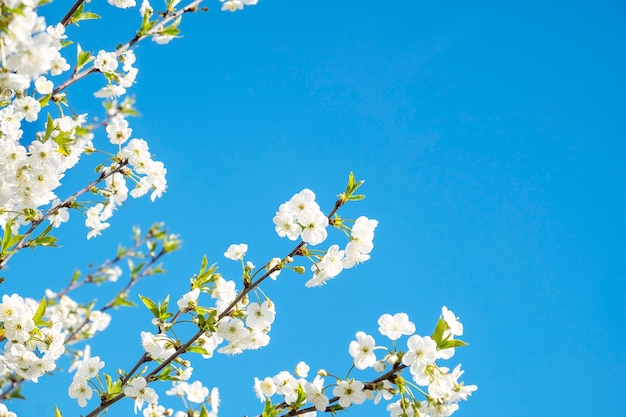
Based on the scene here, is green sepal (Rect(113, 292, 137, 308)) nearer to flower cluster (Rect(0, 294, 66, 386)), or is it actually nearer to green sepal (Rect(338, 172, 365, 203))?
flower cluster (Rect(0, 294, 66, 386))

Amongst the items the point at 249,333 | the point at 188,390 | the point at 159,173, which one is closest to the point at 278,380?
the point at 249,333

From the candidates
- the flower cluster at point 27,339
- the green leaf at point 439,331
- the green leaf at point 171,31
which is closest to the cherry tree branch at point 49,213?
the flower cluster at point 27,339

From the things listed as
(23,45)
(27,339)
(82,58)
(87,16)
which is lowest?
(27,339)

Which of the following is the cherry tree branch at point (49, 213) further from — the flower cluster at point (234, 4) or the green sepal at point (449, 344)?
the green sepal at point (449, 344)

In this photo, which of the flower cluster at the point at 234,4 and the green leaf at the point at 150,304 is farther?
the flower cluster at the point at 234,4

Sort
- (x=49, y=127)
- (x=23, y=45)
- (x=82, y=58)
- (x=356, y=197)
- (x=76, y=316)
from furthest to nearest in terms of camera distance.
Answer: (x=76, y=316), (x=82, y=58), (x=49, y=127), (x=356, y=197), (x=23, y=45)

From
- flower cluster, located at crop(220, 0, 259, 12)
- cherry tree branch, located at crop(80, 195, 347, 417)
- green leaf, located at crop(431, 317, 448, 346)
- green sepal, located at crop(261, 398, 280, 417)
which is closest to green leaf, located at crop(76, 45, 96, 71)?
flower cluster, located at crop(220, 0, 259, 12)

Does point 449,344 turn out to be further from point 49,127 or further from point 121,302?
point 49,127

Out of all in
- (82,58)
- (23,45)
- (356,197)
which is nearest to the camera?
(23,45)

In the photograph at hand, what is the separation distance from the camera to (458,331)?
9.73ft

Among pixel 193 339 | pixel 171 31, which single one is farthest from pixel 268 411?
pixel 171 31

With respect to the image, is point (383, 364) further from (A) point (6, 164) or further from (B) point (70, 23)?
(B) point (70, 23)

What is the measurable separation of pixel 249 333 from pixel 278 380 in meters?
0.44

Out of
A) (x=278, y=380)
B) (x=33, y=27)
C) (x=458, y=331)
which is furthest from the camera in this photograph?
(x=278, y=380)
